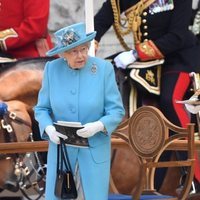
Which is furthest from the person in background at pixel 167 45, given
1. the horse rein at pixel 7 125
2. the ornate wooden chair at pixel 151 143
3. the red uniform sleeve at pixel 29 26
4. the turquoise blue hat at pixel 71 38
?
the turquoise blue hat at pixel 71 38

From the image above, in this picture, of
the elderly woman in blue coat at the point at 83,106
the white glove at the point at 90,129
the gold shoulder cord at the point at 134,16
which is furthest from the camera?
the gold shoulder cord at the point at 134,16

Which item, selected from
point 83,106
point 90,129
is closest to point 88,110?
point 83,106

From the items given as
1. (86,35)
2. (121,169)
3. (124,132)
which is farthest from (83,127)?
(121,169)

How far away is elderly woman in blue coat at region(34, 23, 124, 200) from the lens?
5.92m

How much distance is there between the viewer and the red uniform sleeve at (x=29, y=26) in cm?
805

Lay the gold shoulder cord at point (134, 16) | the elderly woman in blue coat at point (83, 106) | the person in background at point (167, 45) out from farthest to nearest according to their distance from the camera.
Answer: the gold shoulder cord at point (134, 16), the person in background at point (167, 45), the elderly woman in blue coat at point (83, 106)

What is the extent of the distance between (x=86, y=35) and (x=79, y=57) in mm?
151

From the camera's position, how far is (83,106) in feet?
19.4

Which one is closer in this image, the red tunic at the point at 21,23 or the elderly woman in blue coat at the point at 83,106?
the elderly woman in blue coat at the point at 83,106

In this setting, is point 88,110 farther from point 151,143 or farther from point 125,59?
point 125,59

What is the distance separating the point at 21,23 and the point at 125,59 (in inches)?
31.8

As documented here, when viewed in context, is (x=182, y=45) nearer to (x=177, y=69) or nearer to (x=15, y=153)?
(x=177, y=69)

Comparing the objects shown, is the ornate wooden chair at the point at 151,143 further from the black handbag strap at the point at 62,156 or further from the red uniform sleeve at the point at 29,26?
the red uniform sleeve at the point at 29,26

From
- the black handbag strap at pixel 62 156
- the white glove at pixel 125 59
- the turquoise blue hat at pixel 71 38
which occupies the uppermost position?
the turquoise blue hat at pixel 71 38
